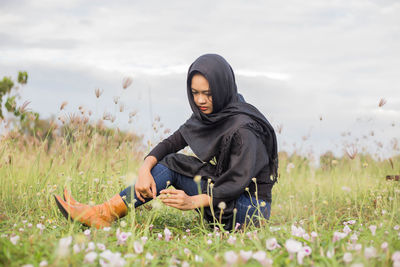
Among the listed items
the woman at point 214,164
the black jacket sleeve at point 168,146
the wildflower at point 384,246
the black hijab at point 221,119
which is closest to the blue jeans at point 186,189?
the woman at point 214,164

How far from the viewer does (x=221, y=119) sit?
3.11 metres

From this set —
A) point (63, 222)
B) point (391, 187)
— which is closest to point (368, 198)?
point (391, 187)

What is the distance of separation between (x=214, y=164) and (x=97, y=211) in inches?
39.9

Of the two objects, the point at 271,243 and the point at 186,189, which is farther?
the point at 186,189

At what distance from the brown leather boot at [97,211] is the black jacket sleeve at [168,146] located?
52 centimetres

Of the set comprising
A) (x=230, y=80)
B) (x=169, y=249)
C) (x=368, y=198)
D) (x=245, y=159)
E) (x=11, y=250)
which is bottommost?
(x=368, y=198)

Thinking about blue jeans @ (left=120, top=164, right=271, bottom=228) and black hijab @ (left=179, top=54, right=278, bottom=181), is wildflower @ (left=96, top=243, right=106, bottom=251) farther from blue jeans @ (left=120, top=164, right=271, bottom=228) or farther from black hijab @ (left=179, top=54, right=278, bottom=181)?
black hijab @ (left=179, top=54, right=278, bottom=181)

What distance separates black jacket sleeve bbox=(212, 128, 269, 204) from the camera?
277 centimetres

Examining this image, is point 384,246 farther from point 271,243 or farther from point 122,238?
point 122,238

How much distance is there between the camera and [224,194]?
277 centimetres

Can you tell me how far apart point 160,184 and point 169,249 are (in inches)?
36.0

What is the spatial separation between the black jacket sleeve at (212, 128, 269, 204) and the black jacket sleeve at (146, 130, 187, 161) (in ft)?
2.19

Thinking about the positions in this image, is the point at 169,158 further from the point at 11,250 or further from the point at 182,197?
the point at 11,250

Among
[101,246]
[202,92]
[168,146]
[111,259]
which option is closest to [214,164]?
[168,146]
